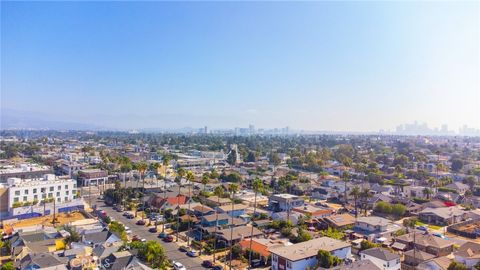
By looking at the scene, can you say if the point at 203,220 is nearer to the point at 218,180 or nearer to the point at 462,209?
the point at 218,180

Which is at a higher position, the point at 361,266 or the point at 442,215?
the point at 361,266

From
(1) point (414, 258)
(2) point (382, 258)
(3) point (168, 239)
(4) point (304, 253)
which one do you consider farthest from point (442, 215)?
(3) point (168, 239)

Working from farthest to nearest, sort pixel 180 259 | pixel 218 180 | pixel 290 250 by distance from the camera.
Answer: pixel 218 180, pixel 180 259, pixel 290 250

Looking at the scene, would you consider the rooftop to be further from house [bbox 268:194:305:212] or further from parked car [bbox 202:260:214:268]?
house [bbox 268:194:305:212]

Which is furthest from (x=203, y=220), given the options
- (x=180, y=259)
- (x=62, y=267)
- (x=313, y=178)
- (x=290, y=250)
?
(x=313, y=178)

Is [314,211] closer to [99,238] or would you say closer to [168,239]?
[168,239]

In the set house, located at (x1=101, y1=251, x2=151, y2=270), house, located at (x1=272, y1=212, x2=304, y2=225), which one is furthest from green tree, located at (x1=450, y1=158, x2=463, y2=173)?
house, located at (x1=101, y1=251, x2=151, y2=270)
